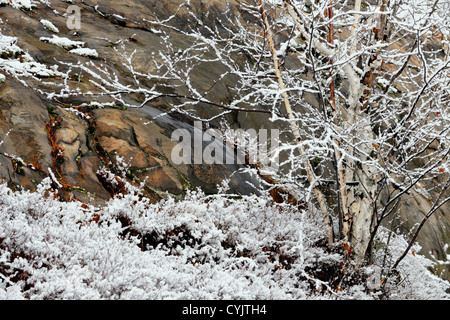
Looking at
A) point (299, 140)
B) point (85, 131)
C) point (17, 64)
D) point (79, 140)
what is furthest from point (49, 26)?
point (299, 140)

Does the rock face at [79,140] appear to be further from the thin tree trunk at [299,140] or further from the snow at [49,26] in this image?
the thin tree trunk at [299,140]

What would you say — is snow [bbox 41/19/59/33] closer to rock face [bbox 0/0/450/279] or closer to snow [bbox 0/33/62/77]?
rock face [bbox 0/0/450/279]

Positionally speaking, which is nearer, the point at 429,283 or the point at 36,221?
the point at 36,221

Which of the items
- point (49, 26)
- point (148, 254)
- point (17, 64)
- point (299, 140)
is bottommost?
point (148, 254)

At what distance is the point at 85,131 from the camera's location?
4562mm

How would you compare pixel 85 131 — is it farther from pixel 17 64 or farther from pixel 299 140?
pixel 299 140

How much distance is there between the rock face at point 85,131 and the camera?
3846 millimetres

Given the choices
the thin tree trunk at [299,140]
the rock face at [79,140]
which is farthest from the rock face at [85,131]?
the thin tree trunk at [299,140]

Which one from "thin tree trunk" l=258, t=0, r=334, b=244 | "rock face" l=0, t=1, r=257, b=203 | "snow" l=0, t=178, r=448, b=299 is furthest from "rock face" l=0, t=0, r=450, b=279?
"thin tree trunk" l=258, t=0, r=334, b=244

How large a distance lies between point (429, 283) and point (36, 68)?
643 cm

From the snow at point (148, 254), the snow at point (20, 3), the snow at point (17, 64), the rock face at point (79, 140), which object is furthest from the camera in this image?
the snow at point (20, 3)

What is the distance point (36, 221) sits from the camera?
2.92 metres
